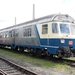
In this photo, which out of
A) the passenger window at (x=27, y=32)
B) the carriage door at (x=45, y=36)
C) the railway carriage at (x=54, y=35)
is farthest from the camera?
the passenger window at (x=27, y=32)

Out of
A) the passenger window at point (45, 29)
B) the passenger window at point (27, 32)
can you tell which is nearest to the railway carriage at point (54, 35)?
the passenger window at point (45, 29)

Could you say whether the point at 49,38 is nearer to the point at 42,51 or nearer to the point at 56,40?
the point at 56,40

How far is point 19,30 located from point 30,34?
11.4 ft

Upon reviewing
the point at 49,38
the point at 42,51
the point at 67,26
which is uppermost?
the point at 67,26

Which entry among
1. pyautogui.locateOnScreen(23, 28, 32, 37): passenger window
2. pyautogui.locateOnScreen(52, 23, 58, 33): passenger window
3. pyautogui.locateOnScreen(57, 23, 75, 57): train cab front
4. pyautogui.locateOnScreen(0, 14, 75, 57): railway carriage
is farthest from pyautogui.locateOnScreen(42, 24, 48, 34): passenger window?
pyautogui.locateOnScreen(23, 28, 32, 37): passenger window

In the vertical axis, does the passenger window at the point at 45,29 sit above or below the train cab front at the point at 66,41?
above

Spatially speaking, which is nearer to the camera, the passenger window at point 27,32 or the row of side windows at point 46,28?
the row of side windows at point 46,28

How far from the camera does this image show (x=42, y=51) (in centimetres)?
1487

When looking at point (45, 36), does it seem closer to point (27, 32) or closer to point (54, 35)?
point (54, 35)

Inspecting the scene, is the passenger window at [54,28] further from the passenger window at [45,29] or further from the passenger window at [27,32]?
the passenger window at [27,32]

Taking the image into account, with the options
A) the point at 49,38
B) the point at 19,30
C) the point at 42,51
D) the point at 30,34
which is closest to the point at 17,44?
the point at 19,30

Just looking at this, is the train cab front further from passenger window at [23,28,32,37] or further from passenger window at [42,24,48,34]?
passenger window at [23,28,32,37]

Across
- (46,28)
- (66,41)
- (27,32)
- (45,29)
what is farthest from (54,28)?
(27,32)

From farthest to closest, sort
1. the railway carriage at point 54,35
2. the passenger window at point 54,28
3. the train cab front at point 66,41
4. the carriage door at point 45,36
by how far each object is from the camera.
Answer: the carriage door at point 45,36 → the passenger window at point 54,28 → the railway carriage at point 54,35 → the train cab front at point 66,41
